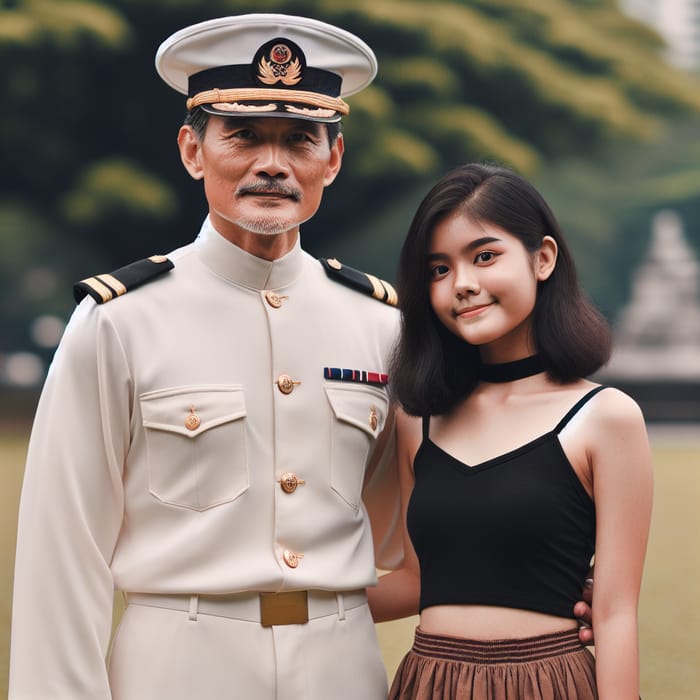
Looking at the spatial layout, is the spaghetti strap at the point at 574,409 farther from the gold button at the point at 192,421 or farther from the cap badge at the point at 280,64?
the cap badge at the point at 280,64

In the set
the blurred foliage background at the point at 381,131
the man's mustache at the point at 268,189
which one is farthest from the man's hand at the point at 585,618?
the blurred foliage background at the point at 381,131

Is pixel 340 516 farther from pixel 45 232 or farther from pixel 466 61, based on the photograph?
pixel 466 61

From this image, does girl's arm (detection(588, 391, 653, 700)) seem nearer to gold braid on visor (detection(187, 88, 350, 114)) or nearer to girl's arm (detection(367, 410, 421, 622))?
girl's arm (detection(367, 410, 421, 622))

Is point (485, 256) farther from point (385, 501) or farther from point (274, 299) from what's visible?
point (385, 501)

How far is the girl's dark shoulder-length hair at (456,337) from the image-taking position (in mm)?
2389

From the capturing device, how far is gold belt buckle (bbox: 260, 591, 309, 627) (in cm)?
233

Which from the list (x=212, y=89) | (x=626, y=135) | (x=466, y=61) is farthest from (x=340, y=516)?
(x=626, y=135)

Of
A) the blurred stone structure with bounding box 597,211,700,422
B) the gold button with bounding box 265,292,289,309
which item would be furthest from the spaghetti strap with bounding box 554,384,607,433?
the blurred stone structure with bounding box 597,211,700,422

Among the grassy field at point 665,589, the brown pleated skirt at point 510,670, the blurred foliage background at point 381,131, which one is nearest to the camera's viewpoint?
the brown pleated skirt at point 510,670

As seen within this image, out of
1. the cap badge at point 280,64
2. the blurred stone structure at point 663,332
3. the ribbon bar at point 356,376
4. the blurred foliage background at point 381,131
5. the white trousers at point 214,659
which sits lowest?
the white trousers at point 214,659

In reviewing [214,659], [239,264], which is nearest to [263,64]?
[239,264]

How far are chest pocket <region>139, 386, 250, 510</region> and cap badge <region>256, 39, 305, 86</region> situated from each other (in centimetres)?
57

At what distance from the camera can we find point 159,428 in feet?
Result: 7.65

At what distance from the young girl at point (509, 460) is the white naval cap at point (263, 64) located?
0.97 feet
